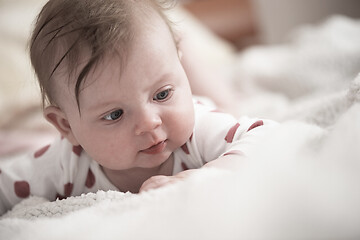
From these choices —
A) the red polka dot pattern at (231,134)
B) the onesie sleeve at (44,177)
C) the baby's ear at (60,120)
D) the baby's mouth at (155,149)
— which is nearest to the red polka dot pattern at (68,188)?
the onesie sleeve at (44,177)

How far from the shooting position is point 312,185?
0.45 metres

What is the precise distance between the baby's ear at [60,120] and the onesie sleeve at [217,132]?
9.7 inches

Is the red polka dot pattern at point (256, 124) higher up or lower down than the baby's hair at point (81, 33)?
lower down

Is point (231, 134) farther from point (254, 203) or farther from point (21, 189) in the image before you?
point (21, 189)

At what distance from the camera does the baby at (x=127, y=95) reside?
657mm

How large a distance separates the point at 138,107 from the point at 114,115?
6cm

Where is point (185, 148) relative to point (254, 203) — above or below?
below

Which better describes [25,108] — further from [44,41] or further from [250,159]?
[250,159]

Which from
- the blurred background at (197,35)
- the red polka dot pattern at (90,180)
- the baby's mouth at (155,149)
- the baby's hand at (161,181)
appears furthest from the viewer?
the blurred background at (197,35)

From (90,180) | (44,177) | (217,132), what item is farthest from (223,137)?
(44,177)

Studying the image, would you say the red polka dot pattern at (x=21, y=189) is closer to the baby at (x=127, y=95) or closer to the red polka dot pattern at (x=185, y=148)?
the baby at (x=127, y=95)

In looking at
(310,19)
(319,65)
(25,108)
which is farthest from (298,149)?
(310,19)

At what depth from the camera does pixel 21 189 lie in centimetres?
89

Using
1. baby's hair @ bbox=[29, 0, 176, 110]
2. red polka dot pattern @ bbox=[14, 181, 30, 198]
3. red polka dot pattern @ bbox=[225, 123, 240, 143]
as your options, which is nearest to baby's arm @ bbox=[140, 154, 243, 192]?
red polka dot pattern @ bbox=[225, 123, 240, 143]
